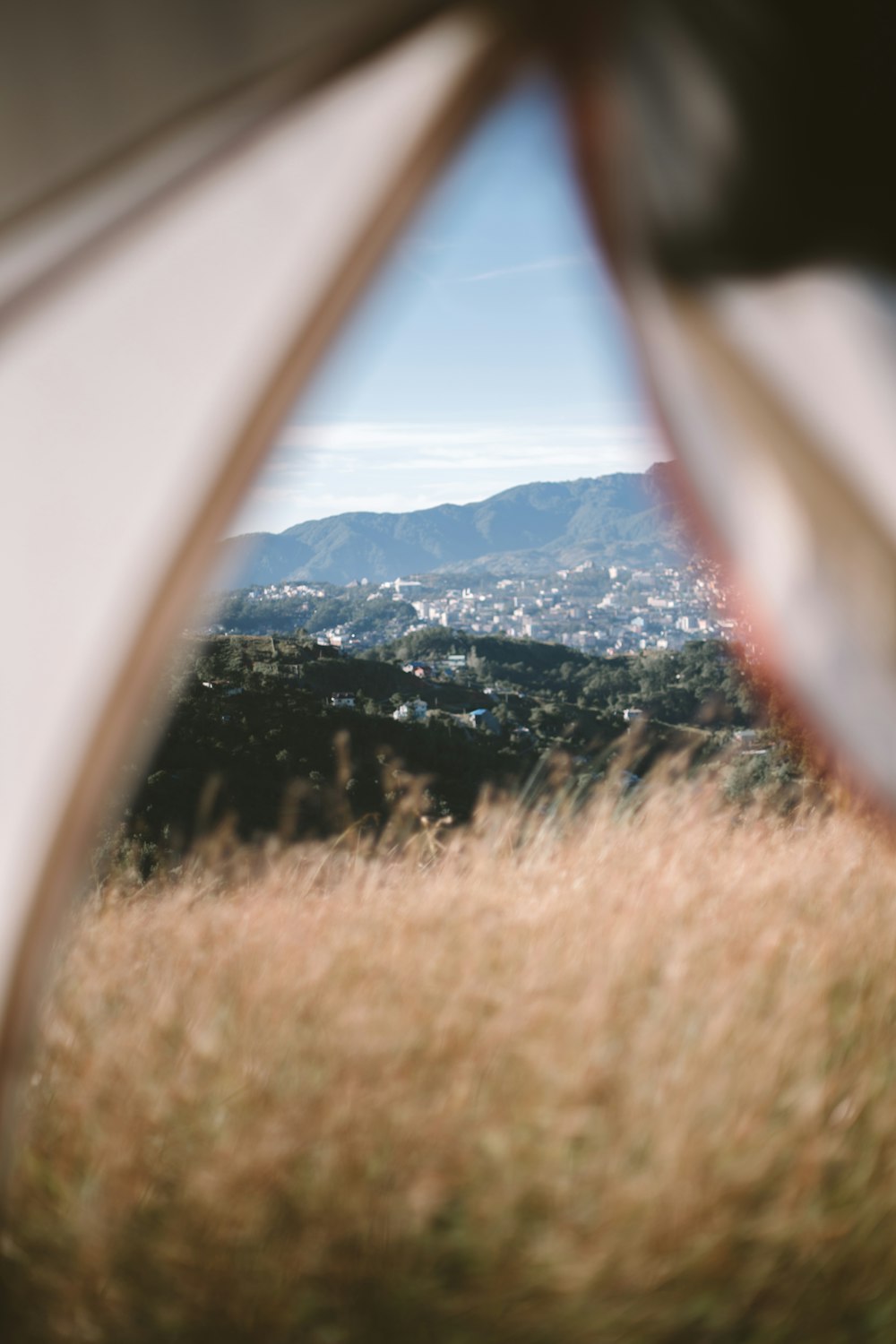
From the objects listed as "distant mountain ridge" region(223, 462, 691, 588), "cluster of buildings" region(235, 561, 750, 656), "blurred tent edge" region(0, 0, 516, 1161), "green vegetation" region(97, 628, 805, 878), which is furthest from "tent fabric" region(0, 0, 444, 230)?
"cluster of buildings" region(235, 561, 750, 656)

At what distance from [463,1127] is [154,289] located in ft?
4.72

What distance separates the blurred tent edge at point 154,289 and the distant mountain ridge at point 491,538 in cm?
130

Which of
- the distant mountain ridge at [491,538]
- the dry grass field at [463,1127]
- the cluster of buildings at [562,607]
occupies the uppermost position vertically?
the distant mountain ridge at [491,538]

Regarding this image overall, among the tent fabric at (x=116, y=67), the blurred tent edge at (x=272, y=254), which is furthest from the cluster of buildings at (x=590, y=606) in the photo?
the tent fabric at (x=116, y=67)

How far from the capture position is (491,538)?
338 centimetres

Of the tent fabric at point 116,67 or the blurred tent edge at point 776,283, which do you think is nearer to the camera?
the tent fabric at point 116,67

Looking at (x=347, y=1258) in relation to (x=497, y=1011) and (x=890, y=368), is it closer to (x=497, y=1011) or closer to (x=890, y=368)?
(x=497, y=1011)

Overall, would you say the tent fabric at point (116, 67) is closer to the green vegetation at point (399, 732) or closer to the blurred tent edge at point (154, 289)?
the blurred tent edge at point (154, 289)

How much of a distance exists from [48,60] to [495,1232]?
1851mm

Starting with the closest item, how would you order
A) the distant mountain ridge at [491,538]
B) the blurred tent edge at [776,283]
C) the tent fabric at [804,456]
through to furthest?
1. the blurred tent edge at [776,283]
2. the tent fabric at [804,456]
3. the distant mountain ridge at [491,538]

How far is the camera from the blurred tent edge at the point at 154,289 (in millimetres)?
1274

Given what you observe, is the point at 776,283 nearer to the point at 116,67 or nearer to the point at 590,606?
the point at 116,67

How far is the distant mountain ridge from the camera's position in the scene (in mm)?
3004

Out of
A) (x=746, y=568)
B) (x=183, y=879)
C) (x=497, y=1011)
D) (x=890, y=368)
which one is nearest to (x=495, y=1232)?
(x=497, y=1011)
